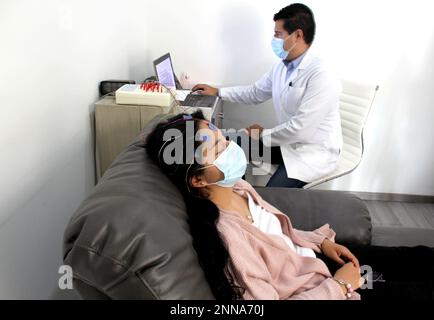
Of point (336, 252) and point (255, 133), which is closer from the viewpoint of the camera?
point (336, 252)

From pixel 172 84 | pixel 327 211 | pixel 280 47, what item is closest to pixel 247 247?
pixel 327 211

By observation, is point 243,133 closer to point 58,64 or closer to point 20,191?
point 58,64

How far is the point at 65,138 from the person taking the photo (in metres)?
1.58

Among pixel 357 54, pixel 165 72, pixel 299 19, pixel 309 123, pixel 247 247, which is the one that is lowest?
pixel 247 247

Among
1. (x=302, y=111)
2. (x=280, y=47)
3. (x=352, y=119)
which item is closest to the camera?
(x=302, y=111)

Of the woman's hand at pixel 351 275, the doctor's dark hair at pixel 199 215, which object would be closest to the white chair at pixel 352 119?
the woman's hand at pixel 351 275

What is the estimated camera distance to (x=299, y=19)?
6.66 feet

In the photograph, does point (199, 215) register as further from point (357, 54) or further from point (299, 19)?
point (357, 54)

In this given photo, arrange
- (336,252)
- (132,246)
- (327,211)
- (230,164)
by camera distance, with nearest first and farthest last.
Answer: (132,246) → (230,164) → (336,252) → (327,211)

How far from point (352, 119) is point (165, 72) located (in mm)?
1166

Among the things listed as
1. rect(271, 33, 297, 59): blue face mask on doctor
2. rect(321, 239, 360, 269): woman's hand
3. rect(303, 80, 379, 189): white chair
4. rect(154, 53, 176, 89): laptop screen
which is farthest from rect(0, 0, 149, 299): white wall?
rect(303, 80, 379, 189): white chair

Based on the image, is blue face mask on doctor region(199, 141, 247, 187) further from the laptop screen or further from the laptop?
the laptop screen

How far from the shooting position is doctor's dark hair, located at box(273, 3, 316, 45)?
2025 millimetres
